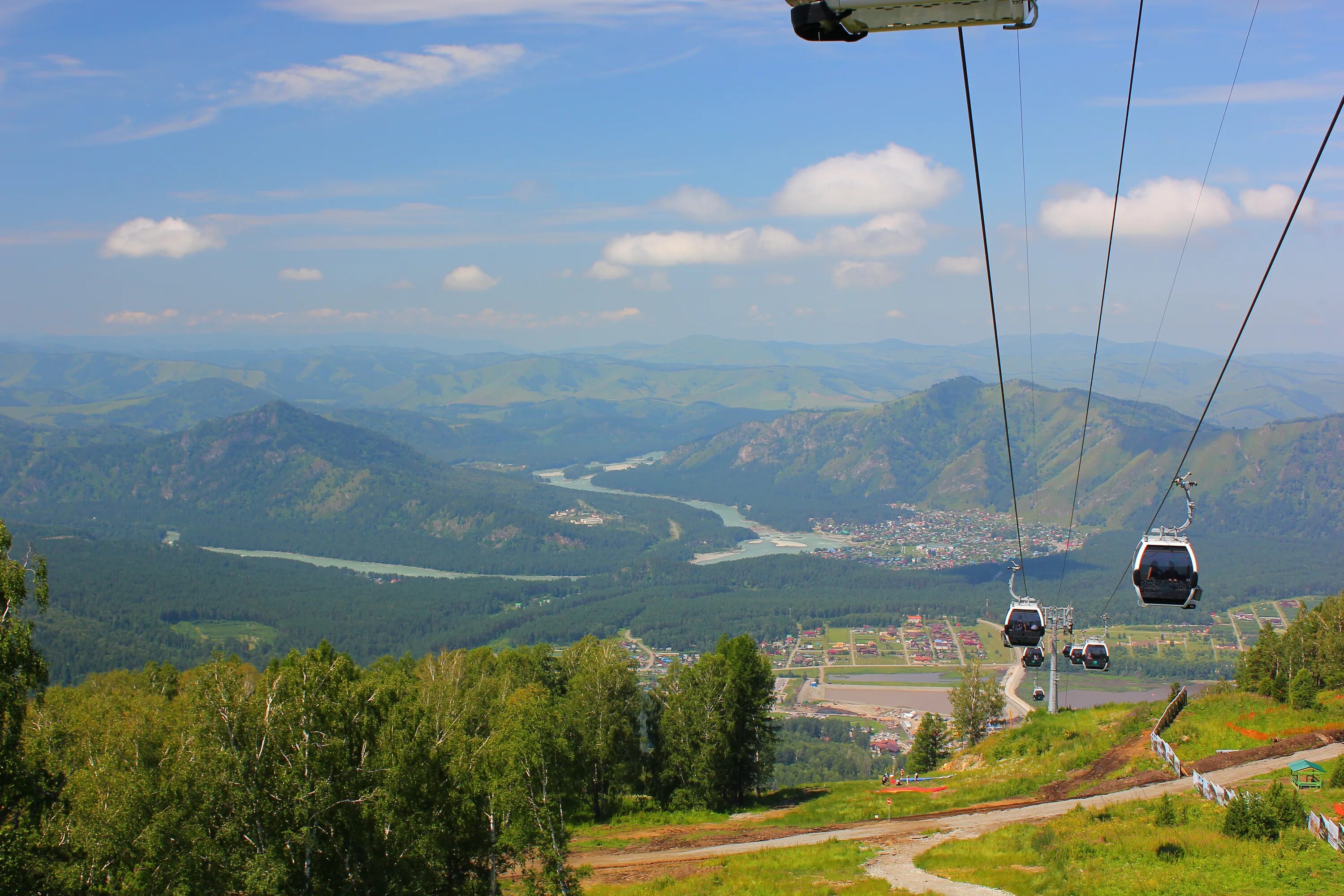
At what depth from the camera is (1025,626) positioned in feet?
129

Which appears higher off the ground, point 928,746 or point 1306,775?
point 1306,775

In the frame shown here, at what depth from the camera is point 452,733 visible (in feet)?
104

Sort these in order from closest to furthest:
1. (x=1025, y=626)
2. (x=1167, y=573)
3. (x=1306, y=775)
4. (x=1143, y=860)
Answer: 1. (x=1143, y=860)
2. (x=1167, y=573)
3. (x=1306, y=775)
4. (x=1025, y=626)

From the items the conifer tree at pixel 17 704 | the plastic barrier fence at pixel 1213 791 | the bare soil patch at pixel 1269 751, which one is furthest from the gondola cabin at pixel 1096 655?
the conifer tree at pixel 17 704

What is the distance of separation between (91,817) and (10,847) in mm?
2632

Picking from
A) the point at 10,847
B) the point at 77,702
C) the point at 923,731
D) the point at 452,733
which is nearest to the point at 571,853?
the point at 452,733

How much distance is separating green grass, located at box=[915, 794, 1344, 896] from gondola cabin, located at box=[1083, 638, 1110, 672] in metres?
19.7

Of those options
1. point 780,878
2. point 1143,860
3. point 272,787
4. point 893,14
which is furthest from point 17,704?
point 1143,860

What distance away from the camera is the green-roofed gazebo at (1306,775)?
31.9 meters

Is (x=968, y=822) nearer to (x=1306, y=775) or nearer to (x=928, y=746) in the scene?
(x=1306, y=775)

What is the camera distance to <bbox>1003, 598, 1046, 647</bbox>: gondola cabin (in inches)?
1527

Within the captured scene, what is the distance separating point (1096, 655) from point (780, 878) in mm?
29193

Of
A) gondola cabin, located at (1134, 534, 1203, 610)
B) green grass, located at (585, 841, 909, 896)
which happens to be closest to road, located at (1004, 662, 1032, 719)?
green grass, located at (585, 841, 909, 896)

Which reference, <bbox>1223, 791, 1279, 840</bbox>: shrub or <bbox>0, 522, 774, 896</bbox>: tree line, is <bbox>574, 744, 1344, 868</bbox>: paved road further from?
<bbox>1223, 791, 1279, 840</bbox>: shrub
